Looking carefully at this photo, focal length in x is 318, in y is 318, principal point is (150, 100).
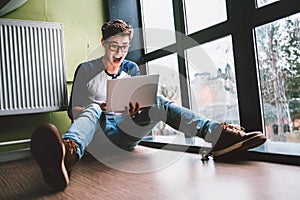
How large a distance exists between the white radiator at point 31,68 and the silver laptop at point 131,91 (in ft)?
2.28

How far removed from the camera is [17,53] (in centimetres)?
205

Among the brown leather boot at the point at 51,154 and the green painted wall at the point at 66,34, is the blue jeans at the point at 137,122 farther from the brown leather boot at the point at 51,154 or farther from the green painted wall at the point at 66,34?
the green painted wall at the point at 66,34

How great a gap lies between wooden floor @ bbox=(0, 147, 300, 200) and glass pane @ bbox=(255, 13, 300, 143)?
27cm

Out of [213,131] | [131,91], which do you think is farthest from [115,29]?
[213,131]

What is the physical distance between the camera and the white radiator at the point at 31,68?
2012 millimetres

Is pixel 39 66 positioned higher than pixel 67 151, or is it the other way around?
pixel 39 66

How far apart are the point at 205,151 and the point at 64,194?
0.76m

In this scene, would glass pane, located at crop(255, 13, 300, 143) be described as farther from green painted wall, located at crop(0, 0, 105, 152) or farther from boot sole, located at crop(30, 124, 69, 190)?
green painted wall, located at crop(0, 0, 105, 152)

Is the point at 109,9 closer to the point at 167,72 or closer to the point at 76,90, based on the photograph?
the point at 167,72

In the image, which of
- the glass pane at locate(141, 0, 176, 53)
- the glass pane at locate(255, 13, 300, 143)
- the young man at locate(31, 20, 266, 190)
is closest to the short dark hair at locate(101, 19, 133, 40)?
the young man at locate(31, 20, 266, 190)

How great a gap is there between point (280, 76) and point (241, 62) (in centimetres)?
21

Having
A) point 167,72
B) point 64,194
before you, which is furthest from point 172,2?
point 64,194

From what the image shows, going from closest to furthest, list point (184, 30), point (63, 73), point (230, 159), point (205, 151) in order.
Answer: point (230, 159) → point (205, 151) → point (184, 30) → point (63, 73)

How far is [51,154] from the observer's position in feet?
3.46
